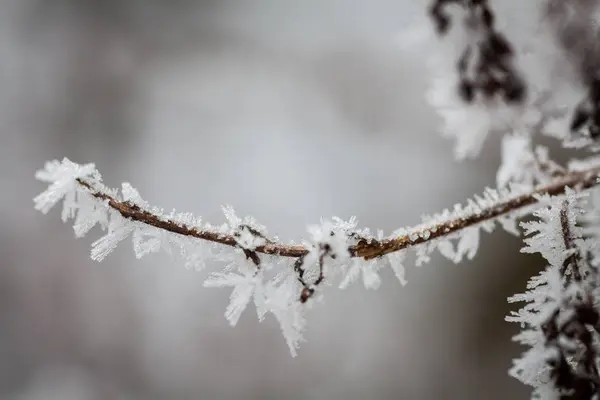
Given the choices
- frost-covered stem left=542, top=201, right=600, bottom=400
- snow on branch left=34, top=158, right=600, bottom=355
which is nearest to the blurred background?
snow on branch left=34, top=158, right=600, bottom=355

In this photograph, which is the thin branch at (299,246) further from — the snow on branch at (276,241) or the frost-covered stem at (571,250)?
the frost-covered stem at (571,250)

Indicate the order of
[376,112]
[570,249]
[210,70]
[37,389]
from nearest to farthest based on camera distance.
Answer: [570,249] → [37,389] → [376,112] → [210,70]

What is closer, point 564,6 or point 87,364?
point 564,6

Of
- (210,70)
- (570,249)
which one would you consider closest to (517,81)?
(570,249)

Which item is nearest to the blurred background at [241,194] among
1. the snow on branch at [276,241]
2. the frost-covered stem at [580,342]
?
the snow on branch at [276,241]

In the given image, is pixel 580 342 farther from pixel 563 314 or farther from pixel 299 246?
pixel 299 246

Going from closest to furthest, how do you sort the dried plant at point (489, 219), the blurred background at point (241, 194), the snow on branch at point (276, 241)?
the dried plant at point (489, 219)
the snow on branch at point (276, 241)
the blurred background at point (241, 194)

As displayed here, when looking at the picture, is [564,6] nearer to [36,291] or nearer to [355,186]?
[355,186]
